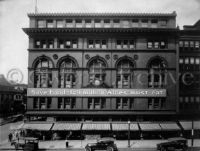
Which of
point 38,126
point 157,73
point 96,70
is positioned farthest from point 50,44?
point 157,73

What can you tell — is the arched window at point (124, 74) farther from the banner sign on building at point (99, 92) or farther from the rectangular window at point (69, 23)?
the rectangular window at point (69, 23)

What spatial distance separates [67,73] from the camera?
3472 cm

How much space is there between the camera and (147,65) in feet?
113

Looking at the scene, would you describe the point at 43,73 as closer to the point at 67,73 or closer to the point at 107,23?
the point at 67,73

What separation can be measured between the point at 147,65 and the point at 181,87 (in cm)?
842

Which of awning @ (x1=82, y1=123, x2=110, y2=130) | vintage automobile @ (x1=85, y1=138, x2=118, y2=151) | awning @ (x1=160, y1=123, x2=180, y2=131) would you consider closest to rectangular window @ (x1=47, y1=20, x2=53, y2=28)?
awning @ (x1=82, y1=123, x2=110, y2=130)

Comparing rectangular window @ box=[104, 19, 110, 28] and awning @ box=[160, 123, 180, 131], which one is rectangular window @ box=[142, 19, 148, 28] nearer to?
rectangular window @ box=[104, 19, 110, 28]

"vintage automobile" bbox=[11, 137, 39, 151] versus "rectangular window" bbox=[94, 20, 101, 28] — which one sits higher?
"rectangular window" bbox=[94, 20, 101, 28]

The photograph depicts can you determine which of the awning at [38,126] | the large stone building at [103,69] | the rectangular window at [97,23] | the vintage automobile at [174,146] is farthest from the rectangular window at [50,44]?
the vintage automobile at [174,146]

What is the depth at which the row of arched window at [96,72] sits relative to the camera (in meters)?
34.7

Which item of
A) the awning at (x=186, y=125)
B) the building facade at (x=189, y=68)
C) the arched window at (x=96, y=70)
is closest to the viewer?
the awning at (x=186, y=125)

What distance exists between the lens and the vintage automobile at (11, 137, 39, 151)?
27.7 m

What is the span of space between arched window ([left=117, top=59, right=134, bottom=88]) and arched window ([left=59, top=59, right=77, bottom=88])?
716cm

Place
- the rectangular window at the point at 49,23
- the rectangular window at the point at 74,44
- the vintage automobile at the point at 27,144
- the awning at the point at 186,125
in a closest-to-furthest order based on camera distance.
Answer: the vintage automobile at the point at 27,144, the awning at the point at 186,125, the rectangular window at the point at 74,44, the rectangular window at the point at 49,23
